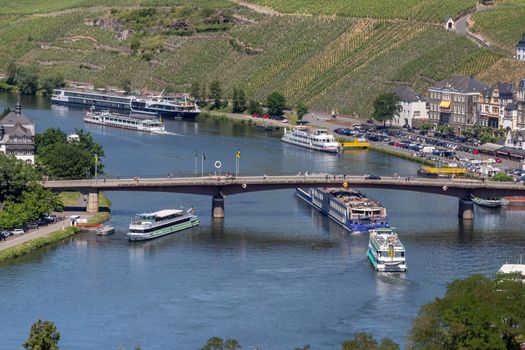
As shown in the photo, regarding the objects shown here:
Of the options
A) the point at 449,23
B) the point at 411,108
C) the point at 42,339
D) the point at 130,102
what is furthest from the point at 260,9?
the point at 42,339

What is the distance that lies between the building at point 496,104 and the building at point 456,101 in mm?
656

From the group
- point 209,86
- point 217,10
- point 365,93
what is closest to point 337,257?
point 365,93

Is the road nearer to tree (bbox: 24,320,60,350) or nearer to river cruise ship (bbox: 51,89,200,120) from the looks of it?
tree (bbox: 24,320,60,350)

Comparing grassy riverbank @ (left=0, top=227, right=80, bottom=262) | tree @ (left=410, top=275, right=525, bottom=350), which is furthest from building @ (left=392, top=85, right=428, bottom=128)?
tree @ (left=410, top=275, right=525, bottom=350)

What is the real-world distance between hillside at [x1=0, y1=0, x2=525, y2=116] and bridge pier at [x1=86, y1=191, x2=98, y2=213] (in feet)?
159

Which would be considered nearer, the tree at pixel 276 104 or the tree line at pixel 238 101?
the tree at pixel 276 104

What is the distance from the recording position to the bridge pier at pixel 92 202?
280 ft

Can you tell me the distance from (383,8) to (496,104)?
35132mm

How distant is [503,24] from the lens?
136m

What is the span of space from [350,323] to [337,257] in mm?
12297

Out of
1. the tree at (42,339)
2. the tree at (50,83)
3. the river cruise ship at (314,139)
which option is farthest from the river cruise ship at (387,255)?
the tree at (50,83)

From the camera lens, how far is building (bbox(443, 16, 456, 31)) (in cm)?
13968

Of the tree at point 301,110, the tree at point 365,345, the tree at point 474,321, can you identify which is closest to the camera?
the tree at point 365,345

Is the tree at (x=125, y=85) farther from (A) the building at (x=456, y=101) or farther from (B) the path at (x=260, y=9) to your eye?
(A) the building at (x=456, y=101)
